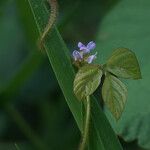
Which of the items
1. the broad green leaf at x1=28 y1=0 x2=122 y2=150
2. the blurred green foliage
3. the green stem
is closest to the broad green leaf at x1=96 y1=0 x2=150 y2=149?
the blurred green foliage

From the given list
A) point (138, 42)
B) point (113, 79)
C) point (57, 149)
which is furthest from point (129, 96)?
point (57, 149)

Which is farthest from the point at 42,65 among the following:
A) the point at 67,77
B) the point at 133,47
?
the point at 67,77

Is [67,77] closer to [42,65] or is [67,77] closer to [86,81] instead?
[86,81]

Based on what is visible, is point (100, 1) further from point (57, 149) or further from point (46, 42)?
point (46, 42)

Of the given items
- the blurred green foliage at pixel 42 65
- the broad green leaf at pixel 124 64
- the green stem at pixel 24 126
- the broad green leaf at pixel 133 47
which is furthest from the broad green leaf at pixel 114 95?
the green stem at pixel 24 126

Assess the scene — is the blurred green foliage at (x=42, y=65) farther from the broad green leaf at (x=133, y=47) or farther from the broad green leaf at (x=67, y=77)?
the broad green leaf at (x=67, y=77)

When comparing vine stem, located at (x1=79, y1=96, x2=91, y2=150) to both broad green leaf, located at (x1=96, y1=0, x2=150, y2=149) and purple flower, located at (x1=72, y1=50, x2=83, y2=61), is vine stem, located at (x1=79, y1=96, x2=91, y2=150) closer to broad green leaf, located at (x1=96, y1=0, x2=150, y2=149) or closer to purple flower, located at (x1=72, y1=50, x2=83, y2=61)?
purple flower, located at (x1=72, y1=50, x2=83, y2=61)
